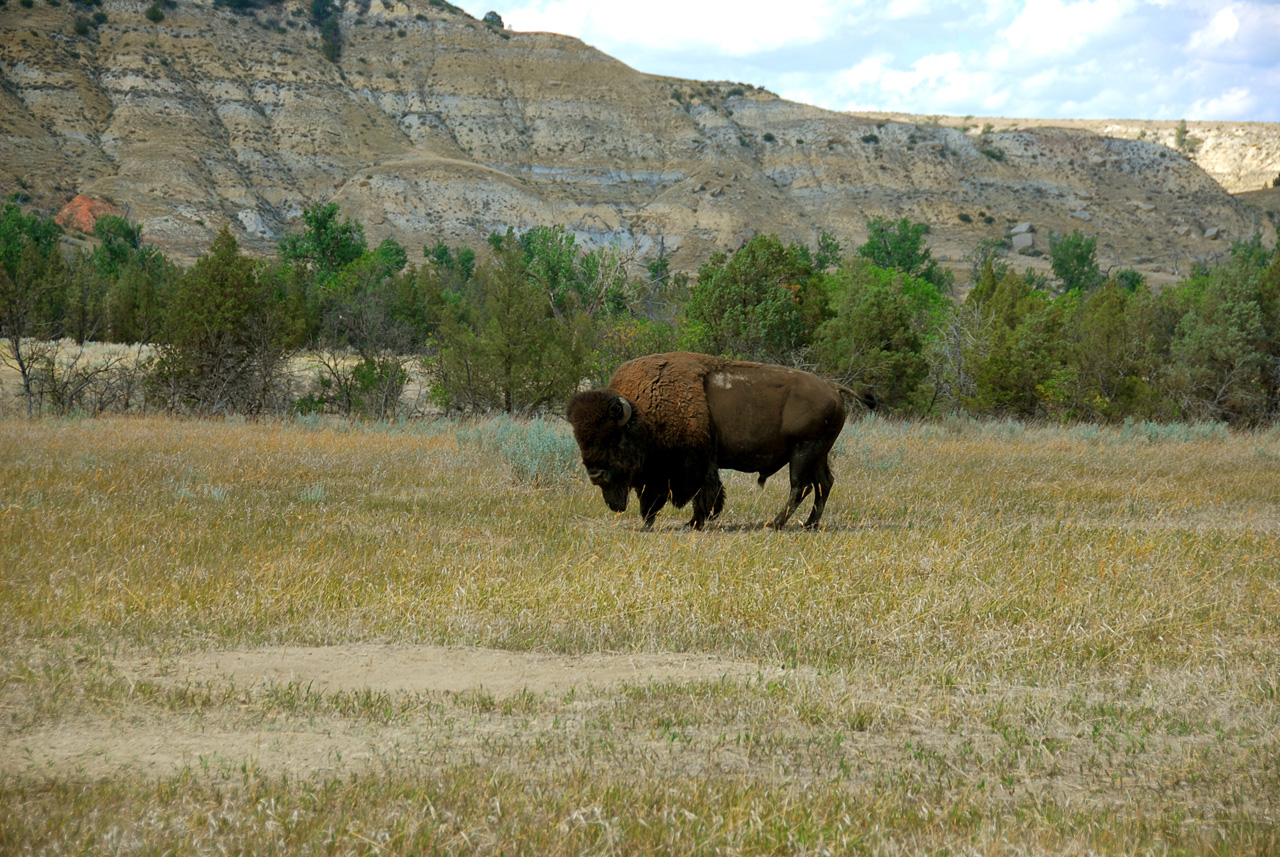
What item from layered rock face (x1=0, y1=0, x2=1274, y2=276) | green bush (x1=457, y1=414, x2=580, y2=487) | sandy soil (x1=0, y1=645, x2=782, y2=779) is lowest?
green bush (x1=457, y1=414, x2=580, y2=487)

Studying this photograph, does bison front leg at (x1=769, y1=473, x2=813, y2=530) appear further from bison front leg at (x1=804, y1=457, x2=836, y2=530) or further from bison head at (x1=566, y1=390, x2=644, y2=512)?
bison head at (x1=566, y1=390, x2=644, y2=512)

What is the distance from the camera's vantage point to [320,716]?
4441 millimetres

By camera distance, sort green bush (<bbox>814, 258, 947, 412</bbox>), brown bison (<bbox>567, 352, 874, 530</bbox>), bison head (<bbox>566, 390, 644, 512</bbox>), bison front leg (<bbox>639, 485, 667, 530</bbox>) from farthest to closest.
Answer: green bush (<bbox>814, 258, 947, 412</bbox>)
bison front leg (<bbox>639, 485, 667, 530</bbox>)
brown bison (<bbox>567, 352, 874, 530</bbox>)
bison head (<bbox>566, 390, 644, 512</bbox>)

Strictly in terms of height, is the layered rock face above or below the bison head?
above

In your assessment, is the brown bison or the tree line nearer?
the brown bison

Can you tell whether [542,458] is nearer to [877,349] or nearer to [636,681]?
[636,681]

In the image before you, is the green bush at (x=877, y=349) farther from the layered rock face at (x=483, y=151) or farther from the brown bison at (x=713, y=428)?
the layered rock face at (x=483, y=151)

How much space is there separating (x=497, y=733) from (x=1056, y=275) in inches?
3432

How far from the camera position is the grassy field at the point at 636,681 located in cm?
331

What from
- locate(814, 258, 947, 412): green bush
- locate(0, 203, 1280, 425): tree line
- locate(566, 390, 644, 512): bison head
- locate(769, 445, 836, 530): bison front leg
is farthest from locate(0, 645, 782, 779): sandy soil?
locate(814, 258, 947, 412): green bush

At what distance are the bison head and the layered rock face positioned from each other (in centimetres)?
6961

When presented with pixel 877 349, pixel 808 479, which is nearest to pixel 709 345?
pixel 877 349

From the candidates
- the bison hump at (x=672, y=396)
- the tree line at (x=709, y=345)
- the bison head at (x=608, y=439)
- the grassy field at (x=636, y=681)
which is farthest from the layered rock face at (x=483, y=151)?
the grassy field at (x=636, y=681)

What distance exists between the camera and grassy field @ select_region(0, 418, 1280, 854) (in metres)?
3.31
